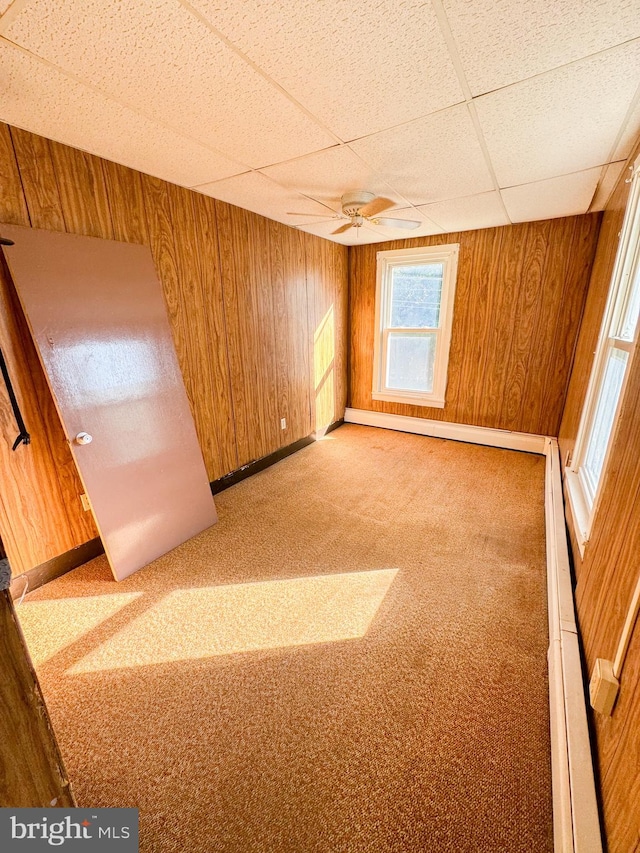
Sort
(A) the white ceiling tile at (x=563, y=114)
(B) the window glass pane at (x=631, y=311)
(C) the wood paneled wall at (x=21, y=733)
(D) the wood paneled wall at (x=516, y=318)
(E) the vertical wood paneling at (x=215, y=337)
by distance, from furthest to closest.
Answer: (D) the wood paneled wall at (x=516, y=318) < (E) the vertical wood paneling at (x=215, y=337) < (B) the window glass pane at (x=631, y=311) < (A) the white ceiling tile at (x=563, y=114) < (C) the wood paneled wall at (x=21, y=733)

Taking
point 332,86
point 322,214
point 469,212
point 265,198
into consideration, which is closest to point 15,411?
point 332,86

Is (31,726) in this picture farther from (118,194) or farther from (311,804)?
(118,194)

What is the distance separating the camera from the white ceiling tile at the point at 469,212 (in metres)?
2.77

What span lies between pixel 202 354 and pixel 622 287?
9.49 ft

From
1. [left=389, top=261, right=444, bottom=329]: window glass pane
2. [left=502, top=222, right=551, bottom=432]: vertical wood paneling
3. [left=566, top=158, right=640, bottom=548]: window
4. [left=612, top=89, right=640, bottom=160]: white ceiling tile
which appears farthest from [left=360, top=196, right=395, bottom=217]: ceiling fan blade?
[left=502, top=222, right=551, bottom=432]: vertical wood paneling

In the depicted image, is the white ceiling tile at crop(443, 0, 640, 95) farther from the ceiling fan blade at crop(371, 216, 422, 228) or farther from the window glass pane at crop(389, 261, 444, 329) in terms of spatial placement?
the window glass pane at crop(389, 261, 444, 329)

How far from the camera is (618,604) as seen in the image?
1.06m

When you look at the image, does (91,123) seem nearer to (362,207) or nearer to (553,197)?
(362,207)

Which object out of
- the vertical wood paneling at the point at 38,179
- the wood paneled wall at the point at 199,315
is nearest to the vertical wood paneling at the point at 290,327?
the wood paneled wall at the point at 199,315

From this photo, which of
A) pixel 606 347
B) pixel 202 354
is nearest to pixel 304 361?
pixel 202 354

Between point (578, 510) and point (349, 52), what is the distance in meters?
2.38

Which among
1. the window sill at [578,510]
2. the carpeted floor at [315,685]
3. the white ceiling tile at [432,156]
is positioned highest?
the white ceiling tile at [432,156]

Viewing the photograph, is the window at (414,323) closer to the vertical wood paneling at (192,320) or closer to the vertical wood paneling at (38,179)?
the vertical wood paneling at (192,320)

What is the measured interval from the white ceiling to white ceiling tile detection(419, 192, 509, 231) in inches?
17.2
